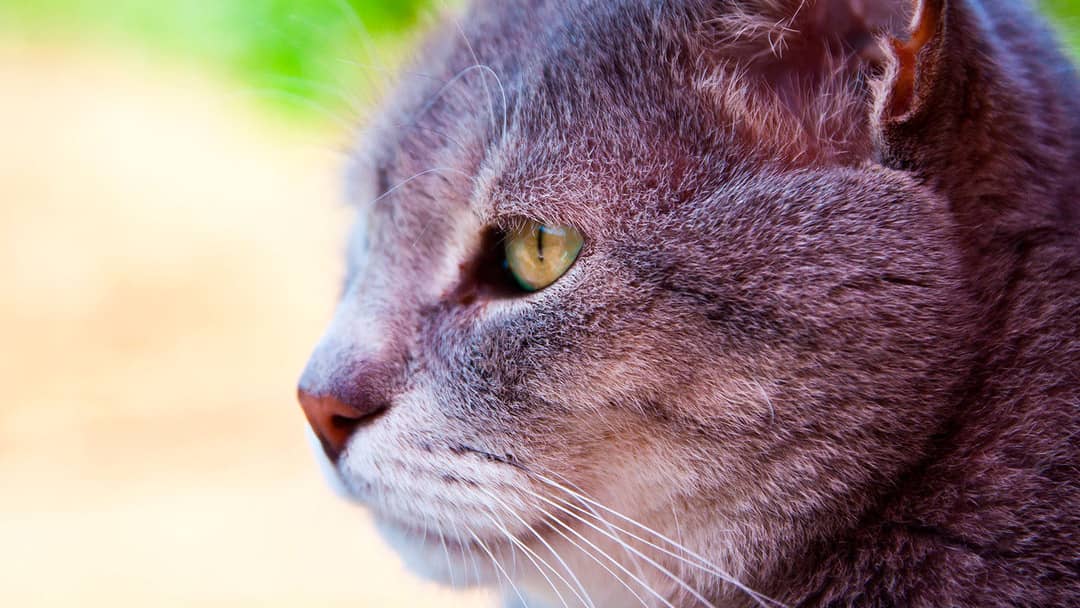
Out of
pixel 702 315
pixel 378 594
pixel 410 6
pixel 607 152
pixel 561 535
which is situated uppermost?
pixel 410 6

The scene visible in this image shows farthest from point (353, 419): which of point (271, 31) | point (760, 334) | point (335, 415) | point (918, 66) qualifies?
point (271, 31)

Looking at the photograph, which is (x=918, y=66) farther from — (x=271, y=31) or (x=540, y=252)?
(x=271, y=31)

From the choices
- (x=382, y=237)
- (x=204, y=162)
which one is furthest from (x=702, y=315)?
(x=204, y=162)

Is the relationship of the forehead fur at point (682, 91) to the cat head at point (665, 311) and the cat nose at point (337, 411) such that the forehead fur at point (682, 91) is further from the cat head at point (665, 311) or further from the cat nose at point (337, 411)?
the cat nose at point (337, 411)

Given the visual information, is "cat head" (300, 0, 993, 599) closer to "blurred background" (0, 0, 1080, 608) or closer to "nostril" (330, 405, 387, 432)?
"nostril" (330, 405, 387, 432)

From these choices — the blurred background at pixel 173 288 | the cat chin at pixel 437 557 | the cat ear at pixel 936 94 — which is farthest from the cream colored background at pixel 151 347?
the cat ear at pixel 936 94

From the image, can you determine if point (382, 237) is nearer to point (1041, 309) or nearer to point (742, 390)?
point (742, 390)
